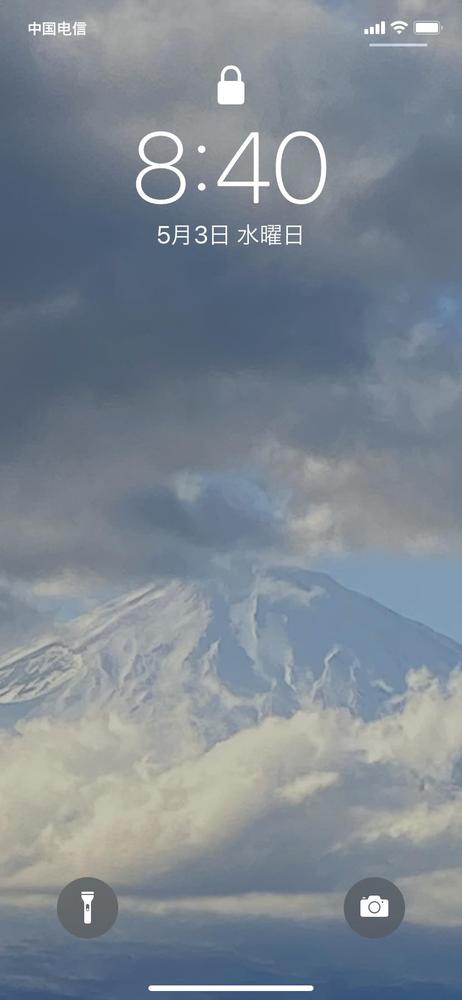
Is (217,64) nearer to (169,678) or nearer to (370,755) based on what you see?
(169,678)

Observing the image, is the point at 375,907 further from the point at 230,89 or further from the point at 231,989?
the point at 230,89

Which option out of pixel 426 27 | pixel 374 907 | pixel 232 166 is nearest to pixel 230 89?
pixel 232 166

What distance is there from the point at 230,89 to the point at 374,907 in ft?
23.8

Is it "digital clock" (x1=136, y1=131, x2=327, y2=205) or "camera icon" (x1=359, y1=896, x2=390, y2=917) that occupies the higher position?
"digital clock" (x1=136, y1=131, x2=327, y2=205)

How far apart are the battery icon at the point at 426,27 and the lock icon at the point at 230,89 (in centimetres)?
163

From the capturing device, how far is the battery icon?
12672mm

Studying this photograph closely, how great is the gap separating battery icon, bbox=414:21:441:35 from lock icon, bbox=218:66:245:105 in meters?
1.63

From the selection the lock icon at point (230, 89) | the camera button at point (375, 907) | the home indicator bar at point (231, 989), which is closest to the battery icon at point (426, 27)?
the lock icon at point (230, 89)

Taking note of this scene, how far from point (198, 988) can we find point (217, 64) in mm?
8015

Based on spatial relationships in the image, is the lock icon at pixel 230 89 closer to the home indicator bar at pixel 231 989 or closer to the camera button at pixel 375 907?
the camera button at pixel 375 907

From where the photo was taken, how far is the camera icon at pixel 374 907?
1221 cm

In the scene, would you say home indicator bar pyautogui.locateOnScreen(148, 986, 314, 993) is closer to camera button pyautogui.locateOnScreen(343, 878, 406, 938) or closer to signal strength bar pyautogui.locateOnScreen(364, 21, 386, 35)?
camera button pyautogui.locateOnScreen(343, 878, 406, 938)

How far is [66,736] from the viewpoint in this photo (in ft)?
42.0

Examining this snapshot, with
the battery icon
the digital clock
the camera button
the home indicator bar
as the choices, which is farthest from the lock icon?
the home indicator bar
